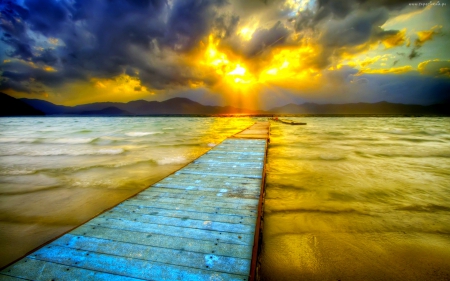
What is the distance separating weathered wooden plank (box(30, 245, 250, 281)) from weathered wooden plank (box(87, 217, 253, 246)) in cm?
47

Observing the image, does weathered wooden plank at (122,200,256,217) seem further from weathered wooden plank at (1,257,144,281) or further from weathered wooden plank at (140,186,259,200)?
weathered wooden plank at (1,257,144,281)

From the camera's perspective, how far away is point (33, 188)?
20.3 feet

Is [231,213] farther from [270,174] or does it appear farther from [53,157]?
[53,157]

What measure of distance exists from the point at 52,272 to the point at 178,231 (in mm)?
1457

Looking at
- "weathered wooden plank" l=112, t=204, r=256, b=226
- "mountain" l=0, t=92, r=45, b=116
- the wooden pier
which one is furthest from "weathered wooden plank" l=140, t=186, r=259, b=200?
"mountain" l=0, t=92, r=45, b=116

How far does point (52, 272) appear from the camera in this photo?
6.91ft

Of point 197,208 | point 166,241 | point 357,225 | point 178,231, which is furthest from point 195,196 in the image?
point 357,225

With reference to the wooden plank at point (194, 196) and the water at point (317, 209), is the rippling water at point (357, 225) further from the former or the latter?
the wooden plank at point (194, 196)

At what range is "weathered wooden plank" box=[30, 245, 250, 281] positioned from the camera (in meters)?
2.04

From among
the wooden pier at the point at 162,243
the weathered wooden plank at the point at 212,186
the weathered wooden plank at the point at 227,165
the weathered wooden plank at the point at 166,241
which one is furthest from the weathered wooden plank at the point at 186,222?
the weathered wooden plank at the point at 227,165

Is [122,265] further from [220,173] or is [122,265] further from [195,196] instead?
[220,173]

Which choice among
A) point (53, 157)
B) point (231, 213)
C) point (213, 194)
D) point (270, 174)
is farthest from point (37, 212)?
point (53, 157)

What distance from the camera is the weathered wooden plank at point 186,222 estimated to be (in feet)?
9.47

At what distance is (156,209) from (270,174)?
204 inches
